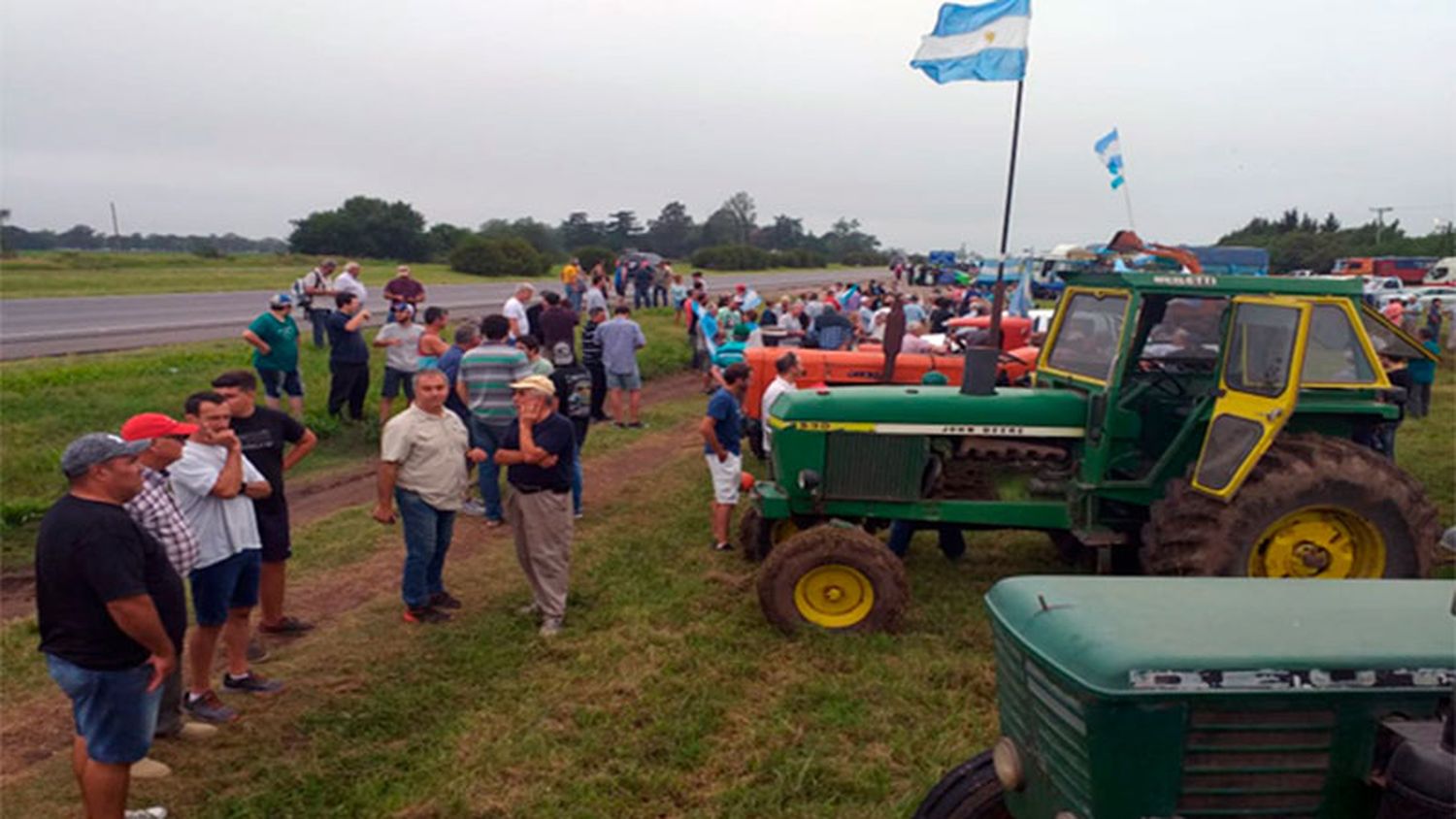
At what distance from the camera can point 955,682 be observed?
16.1 ft

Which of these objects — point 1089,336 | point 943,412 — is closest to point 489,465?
point 943,412

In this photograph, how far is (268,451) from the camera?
4.93 m

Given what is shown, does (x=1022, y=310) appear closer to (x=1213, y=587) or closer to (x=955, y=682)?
(x=955, y=682)

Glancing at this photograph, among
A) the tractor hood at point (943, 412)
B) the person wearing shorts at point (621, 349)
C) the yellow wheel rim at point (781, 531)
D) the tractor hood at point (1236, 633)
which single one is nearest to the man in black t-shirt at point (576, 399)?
the yellow wheel rim at point (781, 531)

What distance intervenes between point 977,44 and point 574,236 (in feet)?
183

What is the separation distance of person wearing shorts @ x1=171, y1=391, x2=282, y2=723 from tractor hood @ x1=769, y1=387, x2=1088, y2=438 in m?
2.93

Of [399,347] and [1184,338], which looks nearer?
[1184,338]

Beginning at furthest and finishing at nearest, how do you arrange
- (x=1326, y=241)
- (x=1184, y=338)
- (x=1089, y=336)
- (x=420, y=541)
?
1. (x=1326, y=241)
2. (x=1089, y=336)
3. (x=1184, y=338)
4. (x=420, y=541)

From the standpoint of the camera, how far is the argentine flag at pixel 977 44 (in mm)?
7742

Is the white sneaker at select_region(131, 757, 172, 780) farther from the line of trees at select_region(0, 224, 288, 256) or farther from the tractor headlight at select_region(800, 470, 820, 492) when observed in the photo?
the line of trees at select_region(0, 224, 288, 256)

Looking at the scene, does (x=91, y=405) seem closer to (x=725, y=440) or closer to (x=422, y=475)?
(x=422, y=475)

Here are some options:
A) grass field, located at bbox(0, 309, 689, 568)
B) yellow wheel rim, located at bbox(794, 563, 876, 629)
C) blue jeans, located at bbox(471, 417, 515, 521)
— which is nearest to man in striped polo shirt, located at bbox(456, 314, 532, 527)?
blue jeans, located at bbox(471, 417, 515, 521)

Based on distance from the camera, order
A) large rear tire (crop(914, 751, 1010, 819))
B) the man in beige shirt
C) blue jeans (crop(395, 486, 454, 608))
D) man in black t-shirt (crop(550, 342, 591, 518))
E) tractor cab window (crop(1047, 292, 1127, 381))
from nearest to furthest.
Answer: large rear tire (crop(914, 751, 1010, 819))
the man in beige shirt
blue jeans (crop(395, 486, 454, 608))
tractor cab window (crop(1047, 292, 1127, 381))
man in black t-shirt (crop(550, 342, 591, 518))

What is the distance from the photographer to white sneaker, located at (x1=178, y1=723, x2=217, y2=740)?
173 inches
